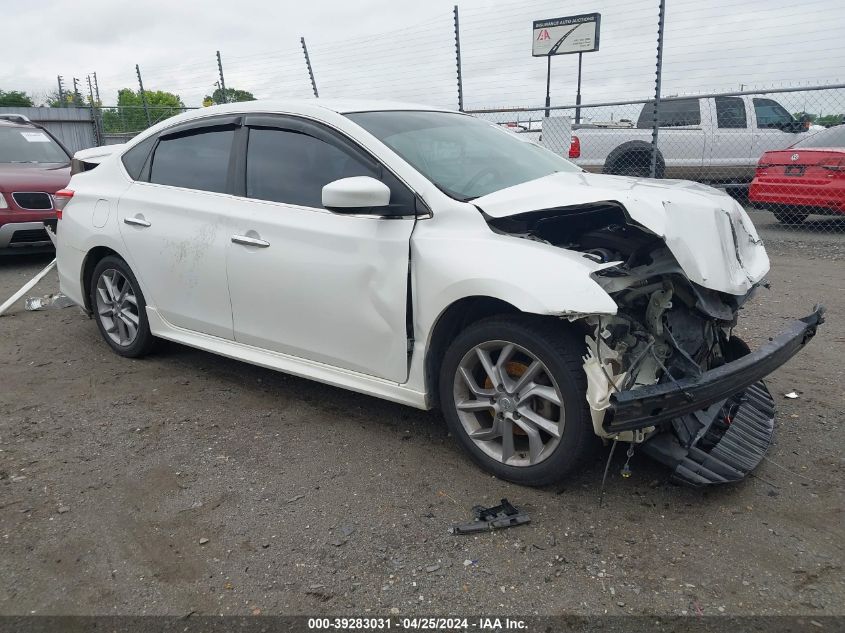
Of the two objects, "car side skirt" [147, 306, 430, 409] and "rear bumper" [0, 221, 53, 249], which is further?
"rear bumper" [0, 221, 53, 249]

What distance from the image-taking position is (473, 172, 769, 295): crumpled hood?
2799mm

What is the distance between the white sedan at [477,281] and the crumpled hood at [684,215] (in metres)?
0.01

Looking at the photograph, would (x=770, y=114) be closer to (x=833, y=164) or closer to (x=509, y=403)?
(x=833, y=164)

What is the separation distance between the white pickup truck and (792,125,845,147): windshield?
129 centimetres

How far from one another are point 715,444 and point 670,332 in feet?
1.78

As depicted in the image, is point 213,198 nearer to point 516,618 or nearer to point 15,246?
point 516,618

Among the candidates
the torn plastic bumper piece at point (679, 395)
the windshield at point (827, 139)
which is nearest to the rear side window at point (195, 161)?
the torn plastic bumper piece at point (679, 395)

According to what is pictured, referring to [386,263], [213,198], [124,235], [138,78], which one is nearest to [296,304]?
[386,263]

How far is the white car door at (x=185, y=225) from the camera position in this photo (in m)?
3.91

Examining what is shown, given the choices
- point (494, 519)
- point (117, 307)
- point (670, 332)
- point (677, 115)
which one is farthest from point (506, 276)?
point (677, 115)

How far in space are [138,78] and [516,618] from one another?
53.1 ft

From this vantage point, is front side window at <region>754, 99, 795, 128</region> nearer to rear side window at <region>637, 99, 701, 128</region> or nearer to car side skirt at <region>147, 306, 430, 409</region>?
rear side window at <region>637, 99, 701, 128</region>

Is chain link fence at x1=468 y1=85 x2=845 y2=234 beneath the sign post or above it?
beneath

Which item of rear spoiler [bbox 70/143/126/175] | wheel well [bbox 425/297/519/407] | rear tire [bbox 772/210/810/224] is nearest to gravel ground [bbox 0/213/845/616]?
wheel well [bbox 425/297/519/407]
